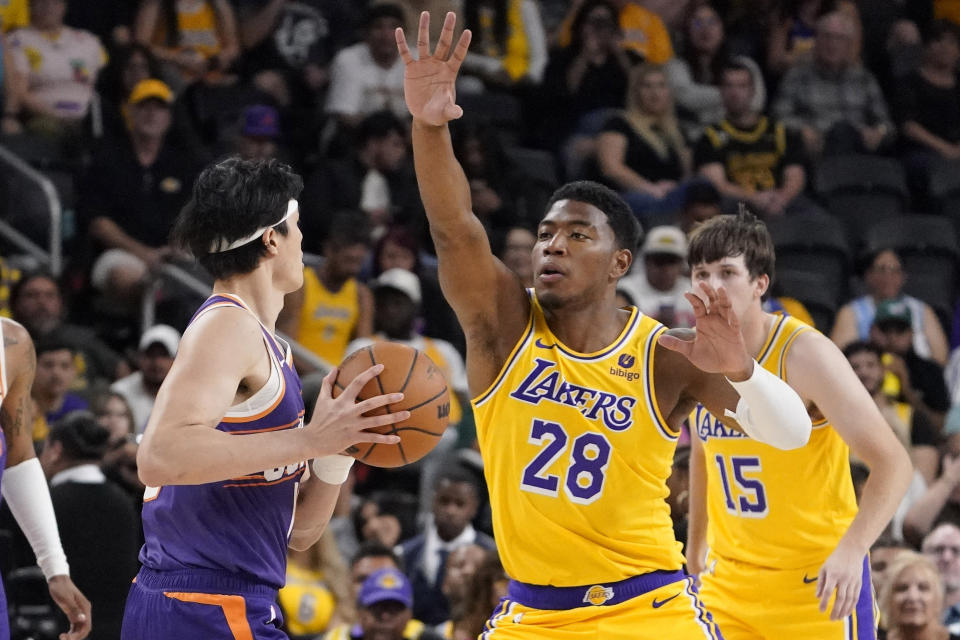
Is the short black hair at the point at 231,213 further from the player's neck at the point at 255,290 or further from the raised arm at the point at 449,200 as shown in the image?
the raised arm at the point at 449,200

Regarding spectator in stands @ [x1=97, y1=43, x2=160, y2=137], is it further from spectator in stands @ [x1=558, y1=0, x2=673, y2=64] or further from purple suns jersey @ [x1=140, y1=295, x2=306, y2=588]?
purple suns jersey @ [x1=140, y1=295, x2=306, y2=588]

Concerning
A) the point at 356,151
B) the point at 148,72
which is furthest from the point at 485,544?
the point at 148,72

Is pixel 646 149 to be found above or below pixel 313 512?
above

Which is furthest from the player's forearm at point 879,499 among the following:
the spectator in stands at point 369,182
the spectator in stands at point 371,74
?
the spectator in stands at point 371,74

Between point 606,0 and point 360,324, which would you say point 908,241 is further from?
point 360,324

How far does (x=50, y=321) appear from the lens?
28.4 ft

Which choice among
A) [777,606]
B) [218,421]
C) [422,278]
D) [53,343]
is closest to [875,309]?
[422,278]

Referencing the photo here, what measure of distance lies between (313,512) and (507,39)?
8.44m

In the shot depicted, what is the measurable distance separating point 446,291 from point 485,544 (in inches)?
138

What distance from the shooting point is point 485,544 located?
764 centimetres

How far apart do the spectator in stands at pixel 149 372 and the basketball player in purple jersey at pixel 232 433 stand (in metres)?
4.34

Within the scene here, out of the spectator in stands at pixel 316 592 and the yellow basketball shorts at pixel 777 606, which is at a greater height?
the yellow basketball shorts at pixel 777 606

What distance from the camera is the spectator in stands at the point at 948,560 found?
24.4 feet

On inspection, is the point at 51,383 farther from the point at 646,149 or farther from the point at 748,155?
the point at 748,155
